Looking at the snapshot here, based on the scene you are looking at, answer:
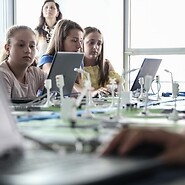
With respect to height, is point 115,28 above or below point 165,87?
above

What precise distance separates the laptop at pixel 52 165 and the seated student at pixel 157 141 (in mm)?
29

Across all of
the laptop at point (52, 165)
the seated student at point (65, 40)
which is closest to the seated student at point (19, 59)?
the seated student at point (65, 40)

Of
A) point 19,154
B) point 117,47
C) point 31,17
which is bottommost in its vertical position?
point 19,154

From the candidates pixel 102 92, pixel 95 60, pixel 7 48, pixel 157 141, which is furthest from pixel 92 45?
pixel 157 141

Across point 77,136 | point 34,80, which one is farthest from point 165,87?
point 77,136

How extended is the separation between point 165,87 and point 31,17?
170 cm

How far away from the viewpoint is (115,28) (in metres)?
5.13

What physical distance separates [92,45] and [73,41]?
A: 398mm

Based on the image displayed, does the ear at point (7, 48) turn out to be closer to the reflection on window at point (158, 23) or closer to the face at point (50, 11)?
the face at point (50, 11)

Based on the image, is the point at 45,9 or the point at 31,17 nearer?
the point at 45,9

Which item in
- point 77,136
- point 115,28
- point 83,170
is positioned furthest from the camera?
point 115,28

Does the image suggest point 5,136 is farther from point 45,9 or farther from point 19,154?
point 45,9

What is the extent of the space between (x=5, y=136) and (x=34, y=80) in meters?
2.09

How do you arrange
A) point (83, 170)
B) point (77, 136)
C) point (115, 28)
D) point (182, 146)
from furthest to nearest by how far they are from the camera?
point (115, 28)
point (77, 136)
point (182, 146)
point (83, 170)
